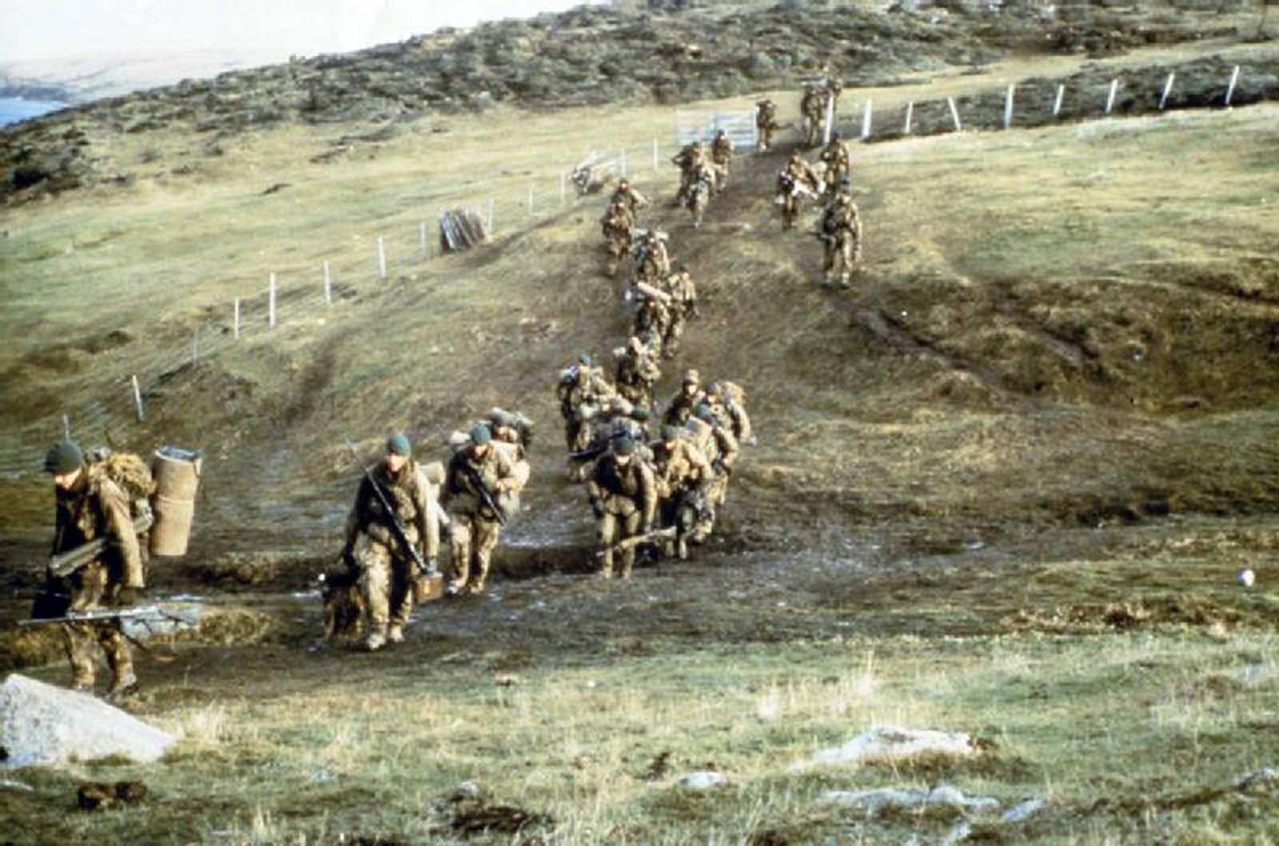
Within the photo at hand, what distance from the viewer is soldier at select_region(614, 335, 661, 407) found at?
24.2 m

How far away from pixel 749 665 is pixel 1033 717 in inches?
Result: 140

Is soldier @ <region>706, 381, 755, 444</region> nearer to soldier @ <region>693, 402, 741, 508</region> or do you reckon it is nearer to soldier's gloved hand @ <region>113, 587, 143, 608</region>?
soldier @ <region>693, 402, 741, 508</region>

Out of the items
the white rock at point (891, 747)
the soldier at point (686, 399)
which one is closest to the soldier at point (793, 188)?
the soldier at point (686, 399)

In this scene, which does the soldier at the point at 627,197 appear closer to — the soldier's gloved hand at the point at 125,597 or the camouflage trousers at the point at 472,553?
the camouflage trousers at the point at 472,553

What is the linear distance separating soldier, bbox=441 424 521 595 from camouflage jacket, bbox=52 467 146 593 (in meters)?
5.47

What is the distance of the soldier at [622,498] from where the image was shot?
55.9 feet

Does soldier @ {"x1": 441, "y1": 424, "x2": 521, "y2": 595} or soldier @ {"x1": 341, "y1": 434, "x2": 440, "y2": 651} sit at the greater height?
soldier @ {"x1": 341, "y1": 434, "x2": 440, "y2": 651}

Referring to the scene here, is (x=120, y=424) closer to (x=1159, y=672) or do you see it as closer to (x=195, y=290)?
(x=195, y=290)

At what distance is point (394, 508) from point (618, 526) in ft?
15.6

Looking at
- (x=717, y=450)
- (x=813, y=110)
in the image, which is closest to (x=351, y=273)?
(x=813, y=110)

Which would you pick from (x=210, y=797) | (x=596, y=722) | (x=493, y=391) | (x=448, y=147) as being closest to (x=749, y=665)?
(x=596, y=722)

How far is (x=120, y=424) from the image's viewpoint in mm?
31359

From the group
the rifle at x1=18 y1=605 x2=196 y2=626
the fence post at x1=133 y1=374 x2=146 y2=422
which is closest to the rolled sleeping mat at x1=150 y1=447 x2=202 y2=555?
the rifle at x1=18 y1=605 x2=196 y2=626

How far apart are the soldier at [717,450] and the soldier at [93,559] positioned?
9.19m
